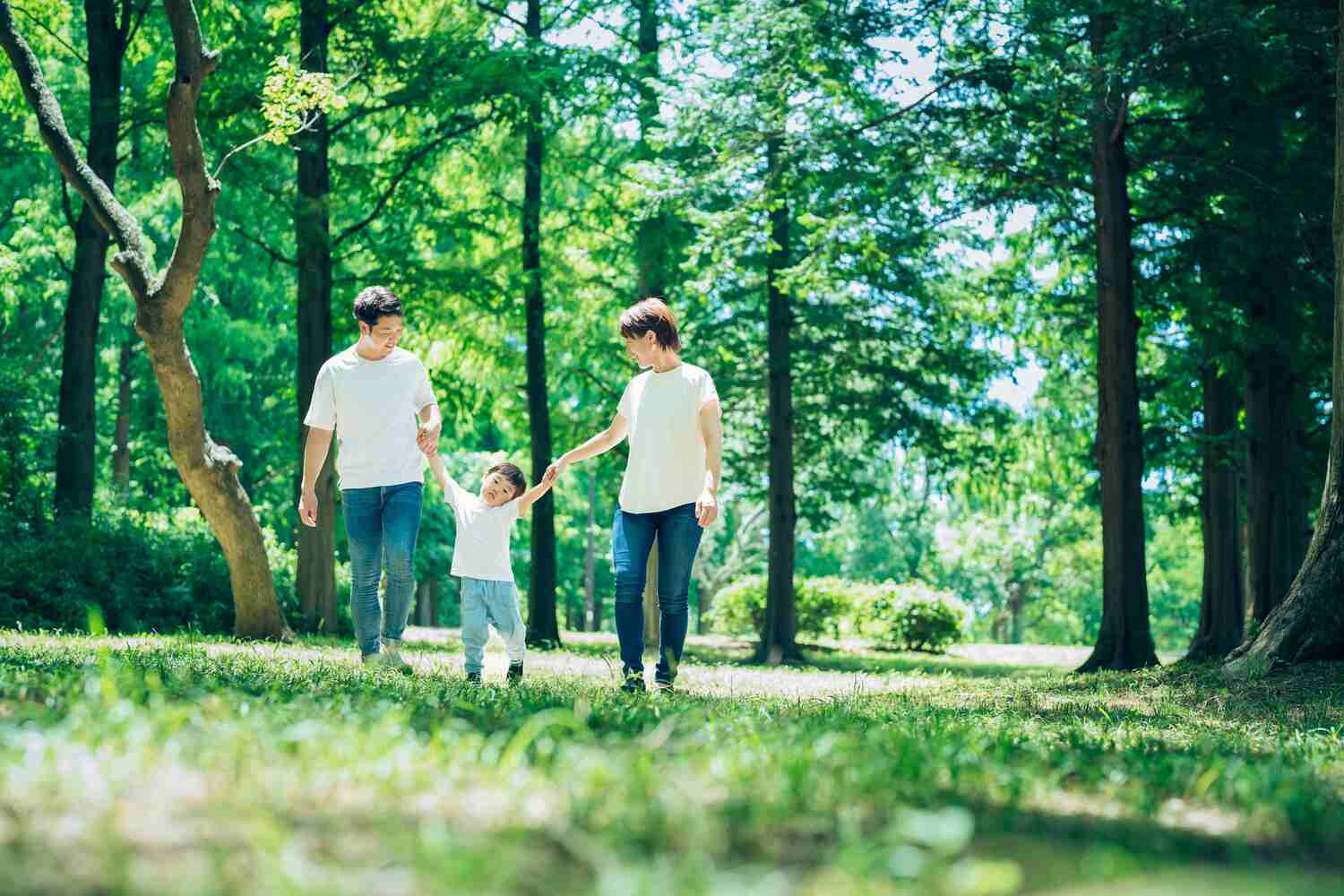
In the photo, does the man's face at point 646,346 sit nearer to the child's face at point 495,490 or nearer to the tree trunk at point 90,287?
the child's face at point 495,490

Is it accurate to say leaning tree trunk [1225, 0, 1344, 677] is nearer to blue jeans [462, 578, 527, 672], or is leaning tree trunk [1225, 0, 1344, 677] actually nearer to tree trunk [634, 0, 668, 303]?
blue jeans [462, 578, 527, 672]

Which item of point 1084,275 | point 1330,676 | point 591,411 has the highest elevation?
point 1084,275

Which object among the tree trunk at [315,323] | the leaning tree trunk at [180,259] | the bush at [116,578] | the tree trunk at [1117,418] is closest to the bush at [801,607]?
the tree trunk at [315,323]

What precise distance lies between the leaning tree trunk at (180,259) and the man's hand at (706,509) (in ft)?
20.1

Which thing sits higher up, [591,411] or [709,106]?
[709,106]

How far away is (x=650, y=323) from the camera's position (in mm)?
7074

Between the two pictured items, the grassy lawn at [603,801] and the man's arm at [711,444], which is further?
the man's arm at [711,444]

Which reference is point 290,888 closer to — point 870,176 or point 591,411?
point 870,176

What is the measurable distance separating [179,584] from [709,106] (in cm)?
838

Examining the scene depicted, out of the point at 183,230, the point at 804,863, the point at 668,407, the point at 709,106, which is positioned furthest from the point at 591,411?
the point at 804,863

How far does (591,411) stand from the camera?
2089cm

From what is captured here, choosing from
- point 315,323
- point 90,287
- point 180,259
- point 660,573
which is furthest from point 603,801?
point 90,287

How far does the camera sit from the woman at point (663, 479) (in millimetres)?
7035

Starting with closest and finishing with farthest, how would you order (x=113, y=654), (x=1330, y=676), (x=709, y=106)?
1. (x=113, y=654)
2. (x=1330, y=676)
3. (x=709, y=106)
